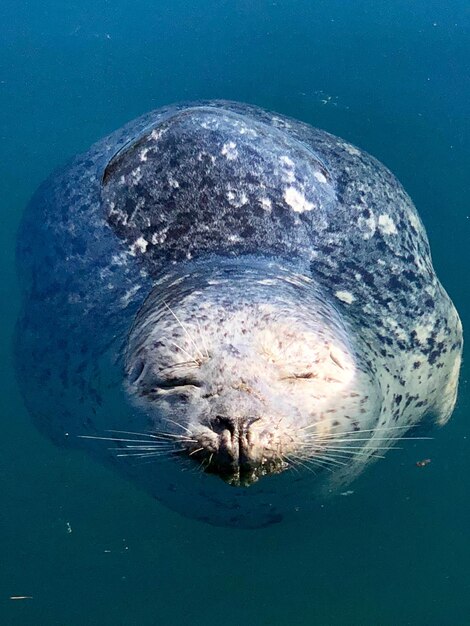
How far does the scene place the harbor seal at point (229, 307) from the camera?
2.88 meters

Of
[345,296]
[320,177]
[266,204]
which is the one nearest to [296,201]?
[266,204]

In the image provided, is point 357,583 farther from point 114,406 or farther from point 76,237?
point 76,237

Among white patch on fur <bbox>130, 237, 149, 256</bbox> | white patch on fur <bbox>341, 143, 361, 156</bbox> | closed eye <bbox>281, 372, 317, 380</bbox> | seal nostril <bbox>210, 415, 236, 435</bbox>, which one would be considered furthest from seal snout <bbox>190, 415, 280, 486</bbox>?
white patch on fur <bbox>341, 143, 361, 156</bbox>

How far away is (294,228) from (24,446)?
7.40 feet

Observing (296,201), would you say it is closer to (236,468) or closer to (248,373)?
(248,373)

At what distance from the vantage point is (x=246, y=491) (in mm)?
3502

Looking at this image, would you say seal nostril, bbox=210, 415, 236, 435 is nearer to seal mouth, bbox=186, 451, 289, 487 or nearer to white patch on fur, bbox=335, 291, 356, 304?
seal mouth, bbox=186, 451, 289, 487

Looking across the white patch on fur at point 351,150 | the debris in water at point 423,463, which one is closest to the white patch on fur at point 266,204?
the white patch on fur at point 351,150

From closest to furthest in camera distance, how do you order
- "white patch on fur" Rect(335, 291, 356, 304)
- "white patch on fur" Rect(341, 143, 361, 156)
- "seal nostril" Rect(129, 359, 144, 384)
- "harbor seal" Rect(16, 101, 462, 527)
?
"harbor seal" Rect(16, 101, 462, 527) → "seal nostril" Rect(129, 359, 144, 384) → "white patch on fur" Rect(335, 291, 356, 304) → "white patch on fur" Rect(341, 143, 361, 156)

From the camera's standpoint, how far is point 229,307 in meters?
3.03

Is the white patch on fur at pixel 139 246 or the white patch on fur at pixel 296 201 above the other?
the white patch on fur at pixel 296 201

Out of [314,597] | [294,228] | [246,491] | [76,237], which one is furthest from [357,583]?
[76,237]

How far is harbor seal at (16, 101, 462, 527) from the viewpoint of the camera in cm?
288

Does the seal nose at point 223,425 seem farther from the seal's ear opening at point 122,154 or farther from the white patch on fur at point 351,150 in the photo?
the white patch on fur at point 351,150
